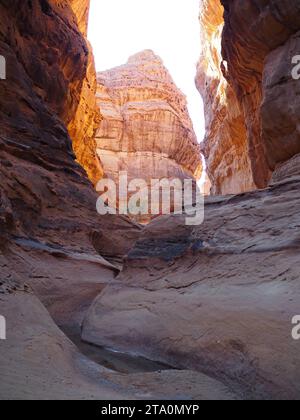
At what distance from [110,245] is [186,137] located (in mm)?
30242

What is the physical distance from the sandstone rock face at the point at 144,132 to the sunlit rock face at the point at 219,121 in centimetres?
1297

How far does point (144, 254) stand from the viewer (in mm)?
7410

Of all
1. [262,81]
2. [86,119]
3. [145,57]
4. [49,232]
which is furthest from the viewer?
[145,57]

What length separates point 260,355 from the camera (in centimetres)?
366

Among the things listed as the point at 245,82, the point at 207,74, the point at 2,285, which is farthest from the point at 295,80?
the point at 207,74

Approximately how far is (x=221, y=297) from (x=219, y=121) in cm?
1927

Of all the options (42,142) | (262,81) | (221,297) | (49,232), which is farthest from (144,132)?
(221,297)

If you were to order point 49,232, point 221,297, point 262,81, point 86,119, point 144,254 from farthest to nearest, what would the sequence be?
point 86,119, point 262,81, point 49,232, point 144,254, point 221,297

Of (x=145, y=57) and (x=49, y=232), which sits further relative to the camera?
(x=145, y=57)

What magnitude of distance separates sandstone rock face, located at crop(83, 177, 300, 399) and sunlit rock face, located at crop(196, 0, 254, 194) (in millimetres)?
11894

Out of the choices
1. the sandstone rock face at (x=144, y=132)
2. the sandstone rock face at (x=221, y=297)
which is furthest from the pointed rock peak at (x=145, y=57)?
the sandstone rock face at (x=221, y=297)

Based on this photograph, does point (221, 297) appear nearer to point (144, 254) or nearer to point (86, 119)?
point (144, 254)
